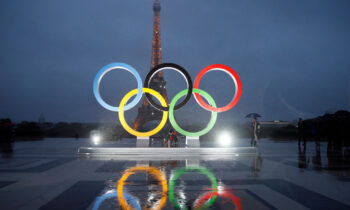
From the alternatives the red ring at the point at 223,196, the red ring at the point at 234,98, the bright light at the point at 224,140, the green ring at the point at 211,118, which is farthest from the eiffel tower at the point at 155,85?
the red ring at the point at 223,196

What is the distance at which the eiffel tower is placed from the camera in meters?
44.2

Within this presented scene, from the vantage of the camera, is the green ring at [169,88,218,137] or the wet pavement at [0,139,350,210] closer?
the wet pavement at [0,139,350,210]

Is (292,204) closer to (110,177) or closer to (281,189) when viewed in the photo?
(281,189)

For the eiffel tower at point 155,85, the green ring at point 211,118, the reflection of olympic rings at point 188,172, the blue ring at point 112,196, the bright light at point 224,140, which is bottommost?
the blue ring at point 112,196

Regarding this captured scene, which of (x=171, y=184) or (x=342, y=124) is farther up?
(x=342, y=124)

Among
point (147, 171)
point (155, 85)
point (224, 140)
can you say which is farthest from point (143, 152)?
point (155, 85)

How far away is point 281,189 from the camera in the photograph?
6457 mm

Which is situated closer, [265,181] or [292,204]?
[292,204]

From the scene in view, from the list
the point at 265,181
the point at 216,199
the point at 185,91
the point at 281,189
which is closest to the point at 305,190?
the point at 281,189

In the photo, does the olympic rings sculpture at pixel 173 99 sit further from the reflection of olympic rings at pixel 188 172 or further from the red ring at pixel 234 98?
the reflection of olympic rings at pixel 188 172

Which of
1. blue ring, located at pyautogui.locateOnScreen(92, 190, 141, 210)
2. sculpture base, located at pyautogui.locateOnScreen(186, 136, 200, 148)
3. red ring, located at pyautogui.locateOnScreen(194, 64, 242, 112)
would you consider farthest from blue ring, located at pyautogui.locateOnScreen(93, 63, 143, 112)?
blue ring, located at pyautogui.locateOnScreen(92, 190, 141, 210)

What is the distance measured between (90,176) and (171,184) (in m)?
2.66

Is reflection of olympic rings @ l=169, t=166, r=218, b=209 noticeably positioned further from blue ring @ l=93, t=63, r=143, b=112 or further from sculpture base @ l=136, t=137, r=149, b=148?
sculpture base @ l=136, t=137, r=149, b=148

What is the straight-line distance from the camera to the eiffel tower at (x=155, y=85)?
44156mm
